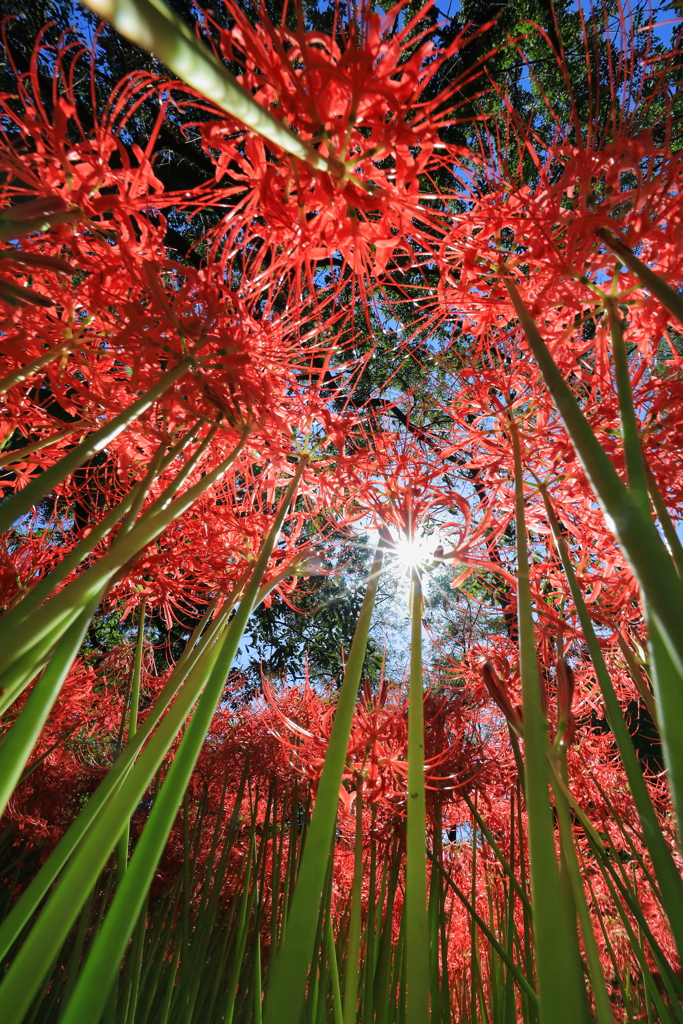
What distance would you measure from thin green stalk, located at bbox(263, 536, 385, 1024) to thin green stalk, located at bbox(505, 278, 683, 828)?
0.21 metres

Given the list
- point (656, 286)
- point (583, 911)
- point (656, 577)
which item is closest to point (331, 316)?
point (656, 286)

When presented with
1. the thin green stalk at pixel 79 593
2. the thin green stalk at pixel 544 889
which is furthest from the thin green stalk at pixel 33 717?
the thin green stalk at pixel 544 889

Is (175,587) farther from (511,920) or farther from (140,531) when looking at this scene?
(511,920)

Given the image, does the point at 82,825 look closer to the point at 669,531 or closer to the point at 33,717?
the point at 33,717

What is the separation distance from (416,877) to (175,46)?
1.67 ft

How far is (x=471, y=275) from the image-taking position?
2.22ft

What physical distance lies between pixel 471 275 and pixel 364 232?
0.15 metres

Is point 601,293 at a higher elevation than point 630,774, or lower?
higher

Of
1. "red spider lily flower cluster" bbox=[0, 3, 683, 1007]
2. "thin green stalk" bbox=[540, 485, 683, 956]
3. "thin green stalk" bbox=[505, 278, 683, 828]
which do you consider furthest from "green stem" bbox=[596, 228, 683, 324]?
"thin green stalk" bbox=[540, 485, 683, 956]

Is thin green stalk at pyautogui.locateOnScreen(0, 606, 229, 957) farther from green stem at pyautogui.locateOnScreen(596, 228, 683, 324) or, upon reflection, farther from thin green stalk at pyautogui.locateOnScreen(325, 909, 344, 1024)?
green stem at pyautogui.locateOnScreen(596, 228, 683, 324)

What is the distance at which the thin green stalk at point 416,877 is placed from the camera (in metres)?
0.36

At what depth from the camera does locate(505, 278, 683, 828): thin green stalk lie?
31cm

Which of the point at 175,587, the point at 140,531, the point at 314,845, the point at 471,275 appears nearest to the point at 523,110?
the point at 471,275

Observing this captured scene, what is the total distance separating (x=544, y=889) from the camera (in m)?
0.32
